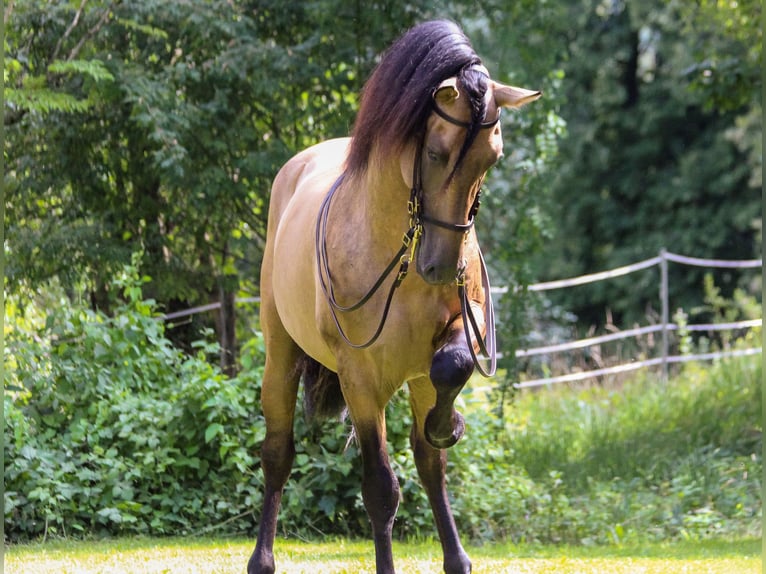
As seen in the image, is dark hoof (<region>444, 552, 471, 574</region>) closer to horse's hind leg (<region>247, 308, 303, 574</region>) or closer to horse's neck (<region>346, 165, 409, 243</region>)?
horse's hind leg (<region>247, 308, 303, 574</region>)

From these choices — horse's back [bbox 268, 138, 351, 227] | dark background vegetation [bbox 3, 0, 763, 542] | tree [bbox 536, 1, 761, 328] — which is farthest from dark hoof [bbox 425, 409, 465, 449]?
tree [bbox 536, 1, 761, 328]

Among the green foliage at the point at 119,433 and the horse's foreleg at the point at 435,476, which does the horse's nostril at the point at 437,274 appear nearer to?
the horse's foreleg at the point at 435,476

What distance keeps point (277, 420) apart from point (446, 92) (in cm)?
216

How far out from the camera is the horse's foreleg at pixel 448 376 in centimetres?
363

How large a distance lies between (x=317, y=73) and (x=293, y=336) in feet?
9.73

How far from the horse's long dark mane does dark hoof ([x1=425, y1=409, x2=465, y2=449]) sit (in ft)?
3.29

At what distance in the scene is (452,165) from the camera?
11.2 ft

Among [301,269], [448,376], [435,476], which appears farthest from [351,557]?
[448,376]

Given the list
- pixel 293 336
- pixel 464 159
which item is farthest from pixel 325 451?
pixel 464 159

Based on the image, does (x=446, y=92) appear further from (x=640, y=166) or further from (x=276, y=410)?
(x=640, y=166)

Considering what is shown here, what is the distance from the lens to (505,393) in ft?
25.6

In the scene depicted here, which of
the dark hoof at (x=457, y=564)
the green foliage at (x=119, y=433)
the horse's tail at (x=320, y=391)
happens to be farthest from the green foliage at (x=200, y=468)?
the dark hoof at (x=457, y=564)

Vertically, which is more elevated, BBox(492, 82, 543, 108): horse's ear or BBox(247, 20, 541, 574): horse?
BBox(492, 82, 543, 108): horse's ear

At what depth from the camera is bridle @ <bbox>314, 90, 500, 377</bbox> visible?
3486 millimetres
